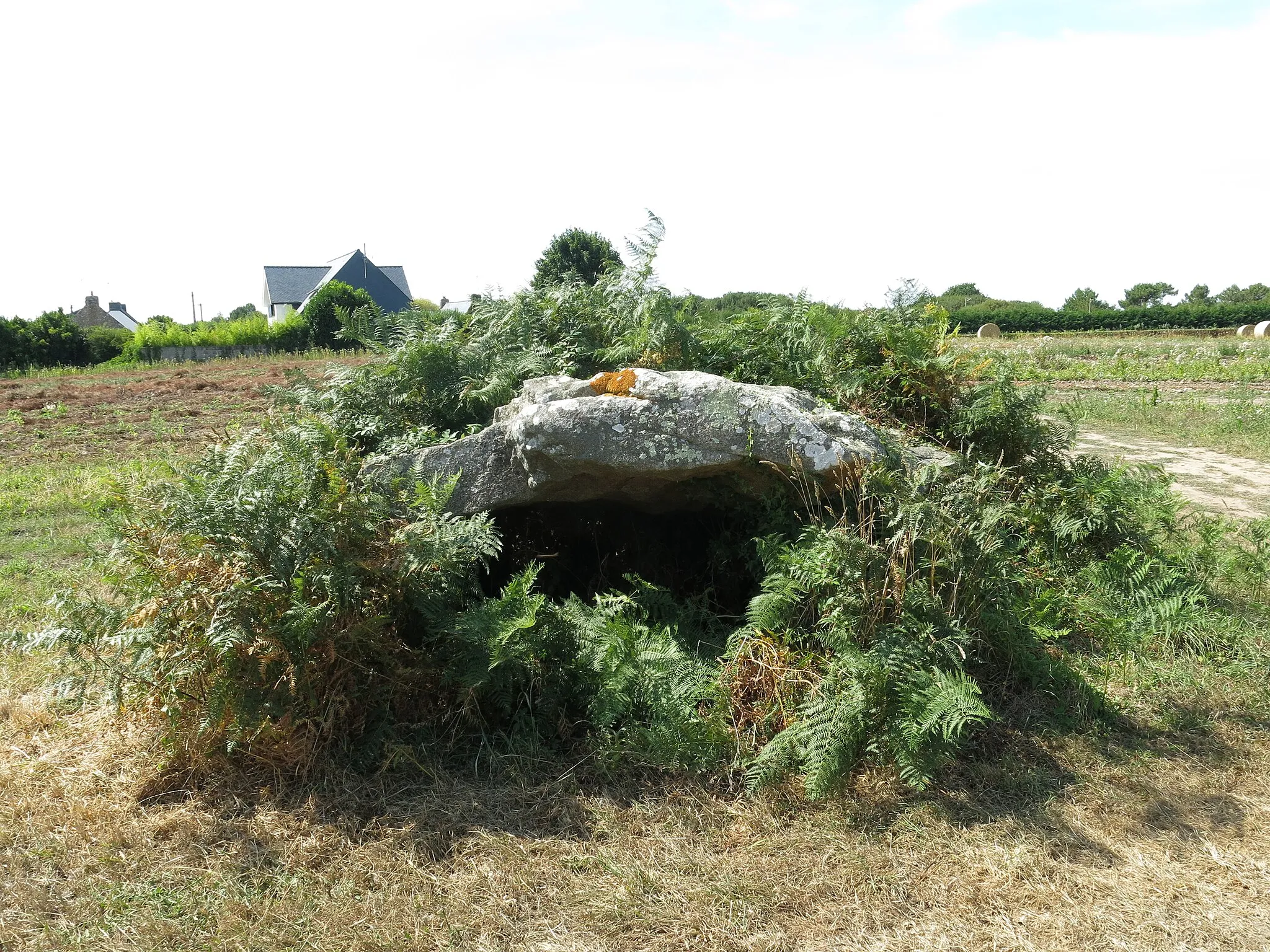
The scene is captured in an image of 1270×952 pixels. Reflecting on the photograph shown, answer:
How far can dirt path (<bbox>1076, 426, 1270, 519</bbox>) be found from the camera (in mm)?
8734

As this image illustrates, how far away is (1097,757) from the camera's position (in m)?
4.24

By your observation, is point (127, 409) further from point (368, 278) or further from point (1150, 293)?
point (1150, 293)

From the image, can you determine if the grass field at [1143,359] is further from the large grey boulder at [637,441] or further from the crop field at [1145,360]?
the large grey boulder at [637,441]

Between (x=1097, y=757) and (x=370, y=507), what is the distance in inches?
148

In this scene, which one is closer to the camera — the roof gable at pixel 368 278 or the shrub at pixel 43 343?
the shrub at pixel 43 343

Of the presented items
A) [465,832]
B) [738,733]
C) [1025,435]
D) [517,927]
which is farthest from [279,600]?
[1025,435]

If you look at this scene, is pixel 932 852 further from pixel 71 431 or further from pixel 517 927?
pixel 71 431

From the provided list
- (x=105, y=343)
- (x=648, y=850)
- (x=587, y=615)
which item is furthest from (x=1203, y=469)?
(x=105, y=343)

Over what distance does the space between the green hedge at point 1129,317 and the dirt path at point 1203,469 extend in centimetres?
3577

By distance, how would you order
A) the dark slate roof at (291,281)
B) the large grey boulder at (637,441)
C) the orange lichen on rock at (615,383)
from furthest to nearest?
the dark slate roof at (291,281)
the orange lichen on rock at (615,383)
the large grey boulder at (637,441)

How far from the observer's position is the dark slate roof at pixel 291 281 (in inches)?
2094

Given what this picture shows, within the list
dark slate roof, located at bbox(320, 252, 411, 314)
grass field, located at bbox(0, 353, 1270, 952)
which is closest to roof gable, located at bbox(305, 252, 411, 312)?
dark slate roof, located at bbox(320, 252, 411, 314)

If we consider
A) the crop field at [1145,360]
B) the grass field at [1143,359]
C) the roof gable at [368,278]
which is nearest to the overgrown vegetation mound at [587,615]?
the crop field at [1145,360]

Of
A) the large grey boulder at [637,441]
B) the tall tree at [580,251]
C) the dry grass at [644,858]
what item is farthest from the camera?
the tall tree at [580,251]
